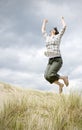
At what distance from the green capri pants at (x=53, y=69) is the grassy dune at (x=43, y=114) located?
4.03 ft

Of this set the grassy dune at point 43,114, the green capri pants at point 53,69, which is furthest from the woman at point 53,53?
the grassy dune at point 43,114

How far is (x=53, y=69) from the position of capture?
11117 millimetres

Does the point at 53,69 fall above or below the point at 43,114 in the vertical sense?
above

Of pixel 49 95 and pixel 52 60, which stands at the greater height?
pixel 52 60

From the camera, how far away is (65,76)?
38.5ft

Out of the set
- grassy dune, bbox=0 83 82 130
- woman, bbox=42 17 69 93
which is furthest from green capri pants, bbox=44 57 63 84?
grassy dune, bbox=0 83 82 130

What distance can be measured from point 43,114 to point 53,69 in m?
2.08

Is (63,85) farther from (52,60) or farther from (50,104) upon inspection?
(50,104)

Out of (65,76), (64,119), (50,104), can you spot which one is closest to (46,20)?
(65,76)

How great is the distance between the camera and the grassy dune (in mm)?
8328

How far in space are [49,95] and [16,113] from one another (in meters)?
3.99

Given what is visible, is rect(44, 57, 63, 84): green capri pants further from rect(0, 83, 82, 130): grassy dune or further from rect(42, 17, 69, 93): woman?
rect(0, 83, 82, 130): grassy dune

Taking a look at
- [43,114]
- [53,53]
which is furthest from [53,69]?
[43,114]

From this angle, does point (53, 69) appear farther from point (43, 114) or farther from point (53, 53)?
point (43, 114)
